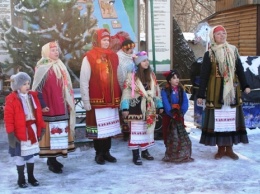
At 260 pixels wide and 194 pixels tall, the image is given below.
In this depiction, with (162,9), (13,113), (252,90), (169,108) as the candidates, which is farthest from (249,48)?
(13,113)

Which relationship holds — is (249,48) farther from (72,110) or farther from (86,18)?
(72,110)

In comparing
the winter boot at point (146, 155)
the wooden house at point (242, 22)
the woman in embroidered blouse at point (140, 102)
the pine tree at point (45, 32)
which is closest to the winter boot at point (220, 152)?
the winter boot at point (146, 155)

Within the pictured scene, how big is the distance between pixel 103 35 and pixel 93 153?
73.0 inches

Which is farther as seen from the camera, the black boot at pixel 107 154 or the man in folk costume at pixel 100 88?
the black boot at pixel 107 154

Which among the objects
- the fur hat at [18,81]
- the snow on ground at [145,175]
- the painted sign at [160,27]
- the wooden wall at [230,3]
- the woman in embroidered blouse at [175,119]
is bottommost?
the snow on ground at [145,175]

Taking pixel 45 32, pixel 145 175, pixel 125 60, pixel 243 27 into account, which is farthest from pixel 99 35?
pixel 243 27

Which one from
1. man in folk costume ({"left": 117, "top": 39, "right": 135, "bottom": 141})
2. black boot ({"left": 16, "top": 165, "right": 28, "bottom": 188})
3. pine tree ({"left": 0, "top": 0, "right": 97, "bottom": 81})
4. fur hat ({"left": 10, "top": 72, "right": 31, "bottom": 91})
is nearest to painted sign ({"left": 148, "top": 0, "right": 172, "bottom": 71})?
pine tree ({"left": 0, "top": 0, "right": 97, "bottom": 81})

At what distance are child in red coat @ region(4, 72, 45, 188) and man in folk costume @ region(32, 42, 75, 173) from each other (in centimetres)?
30

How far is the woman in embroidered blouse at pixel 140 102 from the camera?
16.9ft

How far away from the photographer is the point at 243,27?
1469 cm

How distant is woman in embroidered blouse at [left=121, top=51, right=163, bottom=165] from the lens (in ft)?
16.9

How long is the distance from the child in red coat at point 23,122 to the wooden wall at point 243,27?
10570mm

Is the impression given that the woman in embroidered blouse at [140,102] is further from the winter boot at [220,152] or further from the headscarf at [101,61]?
the winter boot at [220,152]

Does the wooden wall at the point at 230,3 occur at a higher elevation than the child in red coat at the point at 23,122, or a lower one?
higher
